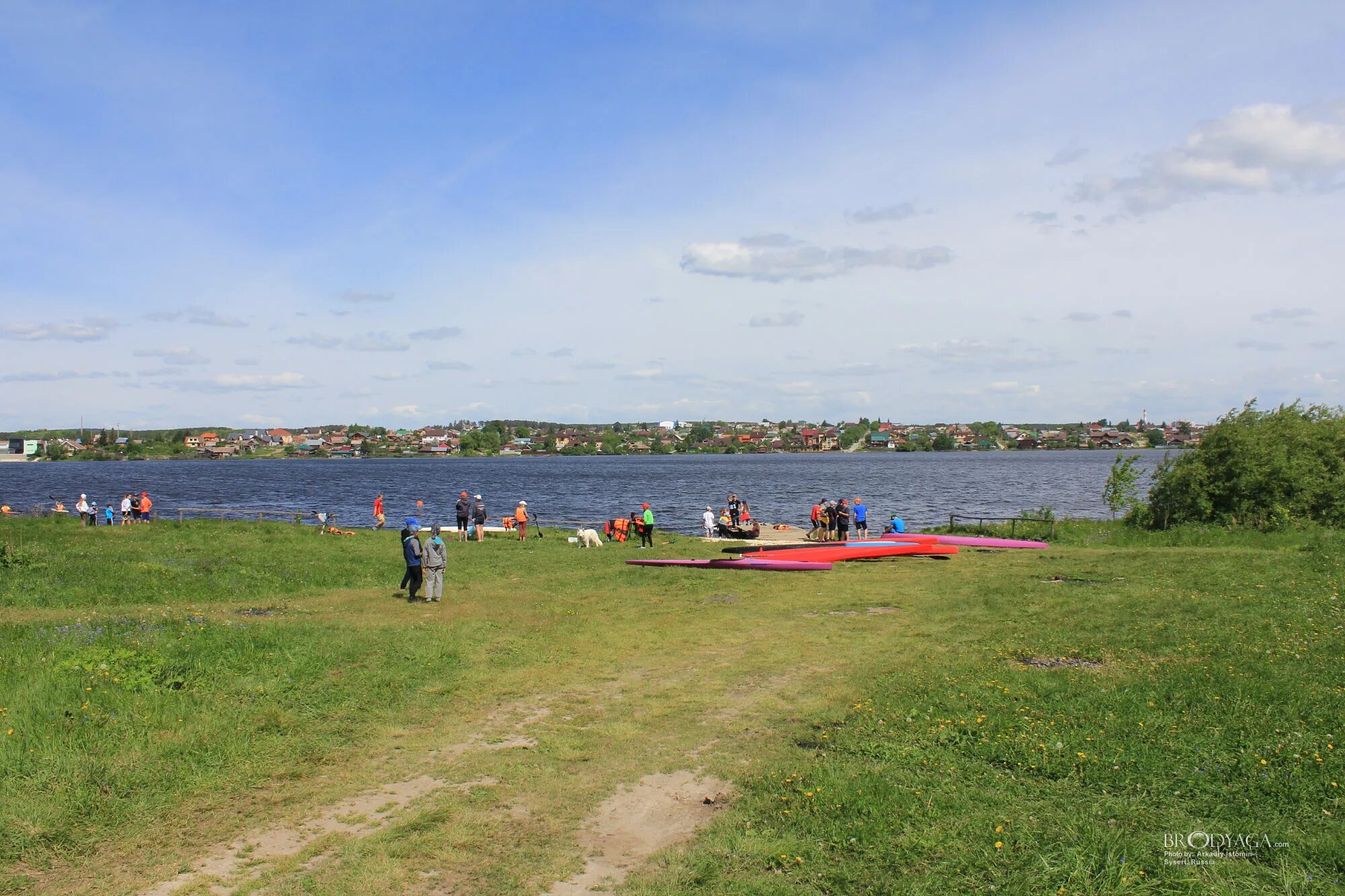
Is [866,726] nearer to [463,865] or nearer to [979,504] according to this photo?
[463,865]

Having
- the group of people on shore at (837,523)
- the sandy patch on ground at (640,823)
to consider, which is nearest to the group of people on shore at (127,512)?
the group of people on shore at (837,523)

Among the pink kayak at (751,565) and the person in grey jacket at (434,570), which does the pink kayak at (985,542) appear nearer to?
the pink kayak at (751,565)

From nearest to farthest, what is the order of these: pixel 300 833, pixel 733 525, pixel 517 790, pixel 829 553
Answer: pixel 300 833, pixel 517 790, pixel 829 553, pixel 733 525

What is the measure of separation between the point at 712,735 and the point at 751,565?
1559 cm

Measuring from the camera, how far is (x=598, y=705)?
431 inches

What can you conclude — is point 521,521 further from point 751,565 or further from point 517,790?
point 517,790

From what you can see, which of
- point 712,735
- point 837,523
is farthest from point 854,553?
point 712,735

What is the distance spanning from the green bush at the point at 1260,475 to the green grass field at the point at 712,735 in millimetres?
16238

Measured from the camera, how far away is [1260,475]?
104ft

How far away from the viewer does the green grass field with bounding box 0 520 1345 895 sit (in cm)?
650

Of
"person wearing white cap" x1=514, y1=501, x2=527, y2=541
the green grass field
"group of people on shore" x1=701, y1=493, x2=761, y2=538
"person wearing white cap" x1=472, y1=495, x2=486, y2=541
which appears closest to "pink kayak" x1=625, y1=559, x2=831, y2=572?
the green grass field

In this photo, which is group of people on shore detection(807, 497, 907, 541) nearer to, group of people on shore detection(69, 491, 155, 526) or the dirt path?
the dirt path

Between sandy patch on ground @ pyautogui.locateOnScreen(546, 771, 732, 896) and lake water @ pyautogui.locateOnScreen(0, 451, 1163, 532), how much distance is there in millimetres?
36636

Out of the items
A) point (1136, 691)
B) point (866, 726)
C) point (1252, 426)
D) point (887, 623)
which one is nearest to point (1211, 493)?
point (1252, 426)
